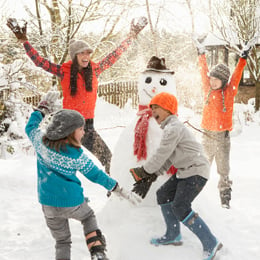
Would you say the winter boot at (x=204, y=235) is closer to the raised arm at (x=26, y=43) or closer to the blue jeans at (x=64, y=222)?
the blue jeans at (x=64, y=222)

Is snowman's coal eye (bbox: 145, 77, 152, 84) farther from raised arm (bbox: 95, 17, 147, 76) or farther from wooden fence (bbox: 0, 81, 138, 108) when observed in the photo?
wooden fence (bbox: 0, 81, 138, 108)

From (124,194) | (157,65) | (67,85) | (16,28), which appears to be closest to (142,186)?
(124,194)

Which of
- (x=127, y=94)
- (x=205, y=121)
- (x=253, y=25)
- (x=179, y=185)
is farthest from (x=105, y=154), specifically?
(x=127, y=94)

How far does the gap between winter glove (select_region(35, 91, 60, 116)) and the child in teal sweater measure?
398mm

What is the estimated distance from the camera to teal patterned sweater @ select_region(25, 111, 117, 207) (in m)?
2.36

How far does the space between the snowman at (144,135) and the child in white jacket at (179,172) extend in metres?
0.52

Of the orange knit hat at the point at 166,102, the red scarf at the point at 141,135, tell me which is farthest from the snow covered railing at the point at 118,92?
the orange knit hat at the point at 166,102

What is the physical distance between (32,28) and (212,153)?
7.49 metres

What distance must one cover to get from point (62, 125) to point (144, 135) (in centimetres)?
120

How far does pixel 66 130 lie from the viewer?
91.5 inches

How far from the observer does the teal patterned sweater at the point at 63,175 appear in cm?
236

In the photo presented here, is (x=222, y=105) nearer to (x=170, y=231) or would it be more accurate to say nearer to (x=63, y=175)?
(x=170, y=231)

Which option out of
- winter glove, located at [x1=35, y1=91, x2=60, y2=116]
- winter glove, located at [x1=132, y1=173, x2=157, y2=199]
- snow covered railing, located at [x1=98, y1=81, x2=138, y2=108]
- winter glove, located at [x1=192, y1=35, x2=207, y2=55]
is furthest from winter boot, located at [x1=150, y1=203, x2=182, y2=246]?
snow covered railing, located at [x1=98, y1=81, x2=138, y2=108]

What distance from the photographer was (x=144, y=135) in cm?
334
